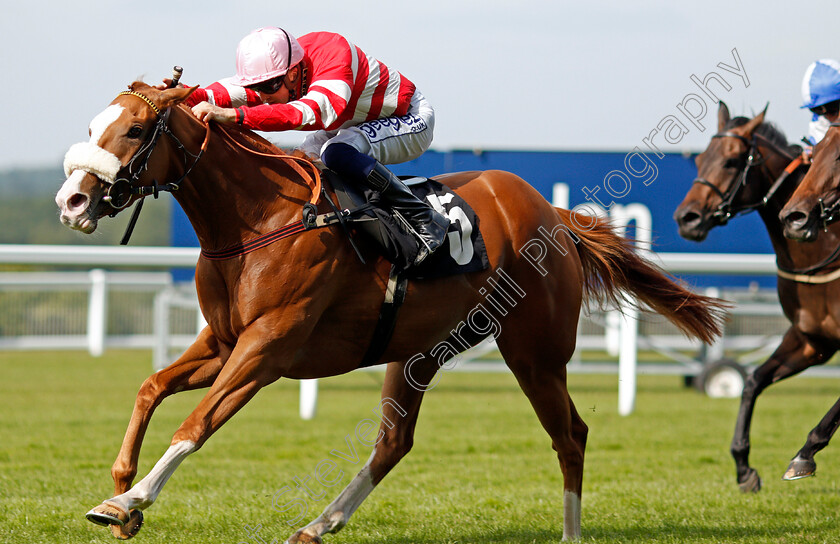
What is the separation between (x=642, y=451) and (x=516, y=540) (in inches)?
123

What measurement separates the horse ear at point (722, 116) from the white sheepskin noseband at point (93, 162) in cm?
428

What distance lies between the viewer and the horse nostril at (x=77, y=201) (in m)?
3.09

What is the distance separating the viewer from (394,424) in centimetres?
443

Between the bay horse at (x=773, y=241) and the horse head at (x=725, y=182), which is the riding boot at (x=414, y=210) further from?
the horse head at (x=725, y=182)

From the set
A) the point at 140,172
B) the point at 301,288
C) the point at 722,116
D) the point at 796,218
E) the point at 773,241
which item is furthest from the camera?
the point at 722,116

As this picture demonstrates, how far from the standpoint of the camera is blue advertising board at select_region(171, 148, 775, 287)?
991cm

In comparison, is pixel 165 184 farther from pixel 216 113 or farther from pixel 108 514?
pixel 108 514

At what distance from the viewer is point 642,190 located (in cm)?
1040

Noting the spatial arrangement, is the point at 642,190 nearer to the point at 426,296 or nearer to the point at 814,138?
the point at 814,138

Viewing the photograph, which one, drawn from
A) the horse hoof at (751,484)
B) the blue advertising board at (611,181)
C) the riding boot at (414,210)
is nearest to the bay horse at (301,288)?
the riding boot at (414,210)

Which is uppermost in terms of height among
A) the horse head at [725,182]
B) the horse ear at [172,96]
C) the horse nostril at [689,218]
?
the horse ear at [172,96]

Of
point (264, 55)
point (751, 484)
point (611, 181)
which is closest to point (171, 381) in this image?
point (264, 55)

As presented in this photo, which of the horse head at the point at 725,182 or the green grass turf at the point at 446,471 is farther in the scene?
the horse head at the point at 725,182

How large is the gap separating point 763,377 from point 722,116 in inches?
68.3
